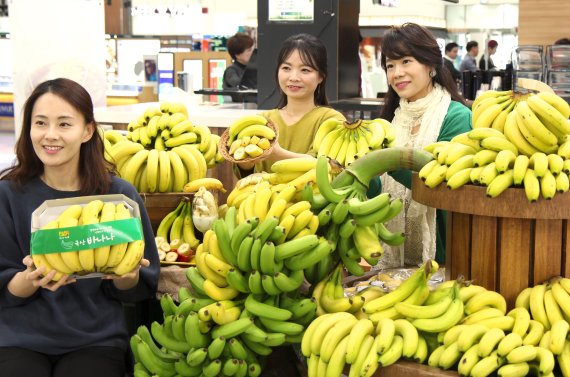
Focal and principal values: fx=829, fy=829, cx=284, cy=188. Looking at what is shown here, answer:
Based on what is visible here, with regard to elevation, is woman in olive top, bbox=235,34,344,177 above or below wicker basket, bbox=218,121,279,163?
above

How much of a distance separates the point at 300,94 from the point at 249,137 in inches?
27.6

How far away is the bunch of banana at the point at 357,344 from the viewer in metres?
2.02

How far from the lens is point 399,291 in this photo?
7.29ft

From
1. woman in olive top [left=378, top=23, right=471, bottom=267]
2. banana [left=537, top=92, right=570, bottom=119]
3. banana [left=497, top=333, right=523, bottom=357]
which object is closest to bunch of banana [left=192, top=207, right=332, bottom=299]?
banana [left=497, top=333, right=523, bottom=357]

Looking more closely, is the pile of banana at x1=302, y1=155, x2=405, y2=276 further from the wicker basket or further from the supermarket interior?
the wicker basket

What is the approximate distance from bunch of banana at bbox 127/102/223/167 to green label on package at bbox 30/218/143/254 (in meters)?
1.26

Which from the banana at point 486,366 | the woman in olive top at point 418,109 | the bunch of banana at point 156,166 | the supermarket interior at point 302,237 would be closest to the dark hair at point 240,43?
the supermarket interior at point 302,237

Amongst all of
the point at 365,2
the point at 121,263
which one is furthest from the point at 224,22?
the point at 121,263

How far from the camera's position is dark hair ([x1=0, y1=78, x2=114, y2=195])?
2729 mm

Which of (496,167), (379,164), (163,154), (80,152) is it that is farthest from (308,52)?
(496,167)

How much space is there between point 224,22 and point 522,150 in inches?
730

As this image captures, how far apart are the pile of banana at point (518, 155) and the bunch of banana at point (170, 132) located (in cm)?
150

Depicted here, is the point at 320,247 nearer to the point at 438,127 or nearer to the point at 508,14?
the point at 438,127

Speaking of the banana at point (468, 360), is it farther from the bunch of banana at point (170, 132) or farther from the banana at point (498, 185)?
the bunch of banana at point (170, 132)
